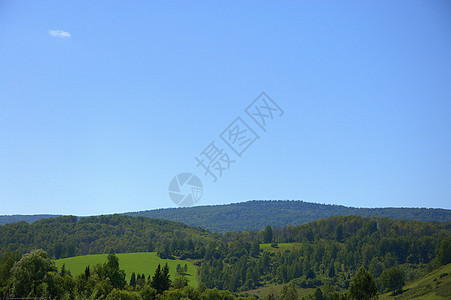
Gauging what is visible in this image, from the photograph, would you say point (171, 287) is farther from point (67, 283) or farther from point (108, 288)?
point (67, 283)

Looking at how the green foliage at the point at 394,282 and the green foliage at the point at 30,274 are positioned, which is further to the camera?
the green foliage at the point at 394,282

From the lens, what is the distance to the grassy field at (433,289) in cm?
14375

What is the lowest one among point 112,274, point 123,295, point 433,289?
point 433,289

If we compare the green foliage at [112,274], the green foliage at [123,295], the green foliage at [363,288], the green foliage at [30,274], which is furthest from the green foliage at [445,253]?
the green foliage at [30,274]

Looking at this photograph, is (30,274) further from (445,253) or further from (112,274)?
(445,253)

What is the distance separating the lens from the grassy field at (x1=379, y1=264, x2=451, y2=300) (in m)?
144

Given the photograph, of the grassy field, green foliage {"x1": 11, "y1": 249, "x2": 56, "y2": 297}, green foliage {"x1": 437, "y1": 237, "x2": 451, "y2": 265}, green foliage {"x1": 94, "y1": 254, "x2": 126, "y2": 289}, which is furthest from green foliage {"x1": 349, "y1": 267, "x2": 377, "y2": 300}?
green foliage {"x1": 437, "y1": 237, "x2": 451, "y2": 265}

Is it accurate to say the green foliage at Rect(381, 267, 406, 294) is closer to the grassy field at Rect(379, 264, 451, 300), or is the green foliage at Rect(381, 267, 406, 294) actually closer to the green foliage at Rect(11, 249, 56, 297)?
the grassy field at Rect(379, 264, 451, 300)

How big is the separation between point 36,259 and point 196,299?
159ft

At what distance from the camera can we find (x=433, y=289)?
500ft

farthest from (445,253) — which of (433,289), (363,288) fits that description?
(363,288)

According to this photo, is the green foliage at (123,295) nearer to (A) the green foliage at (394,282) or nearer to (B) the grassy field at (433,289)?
(B) the grassy field at (433,289)

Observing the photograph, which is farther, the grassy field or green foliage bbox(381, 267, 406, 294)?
green foliage bbox(381, 267, 406, 294)

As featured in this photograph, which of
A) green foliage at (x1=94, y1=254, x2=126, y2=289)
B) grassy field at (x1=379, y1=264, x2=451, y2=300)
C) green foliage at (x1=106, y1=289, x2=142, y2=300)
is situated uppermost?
green foliage at (x1=94, y1=254, x2=126, y2=289)
